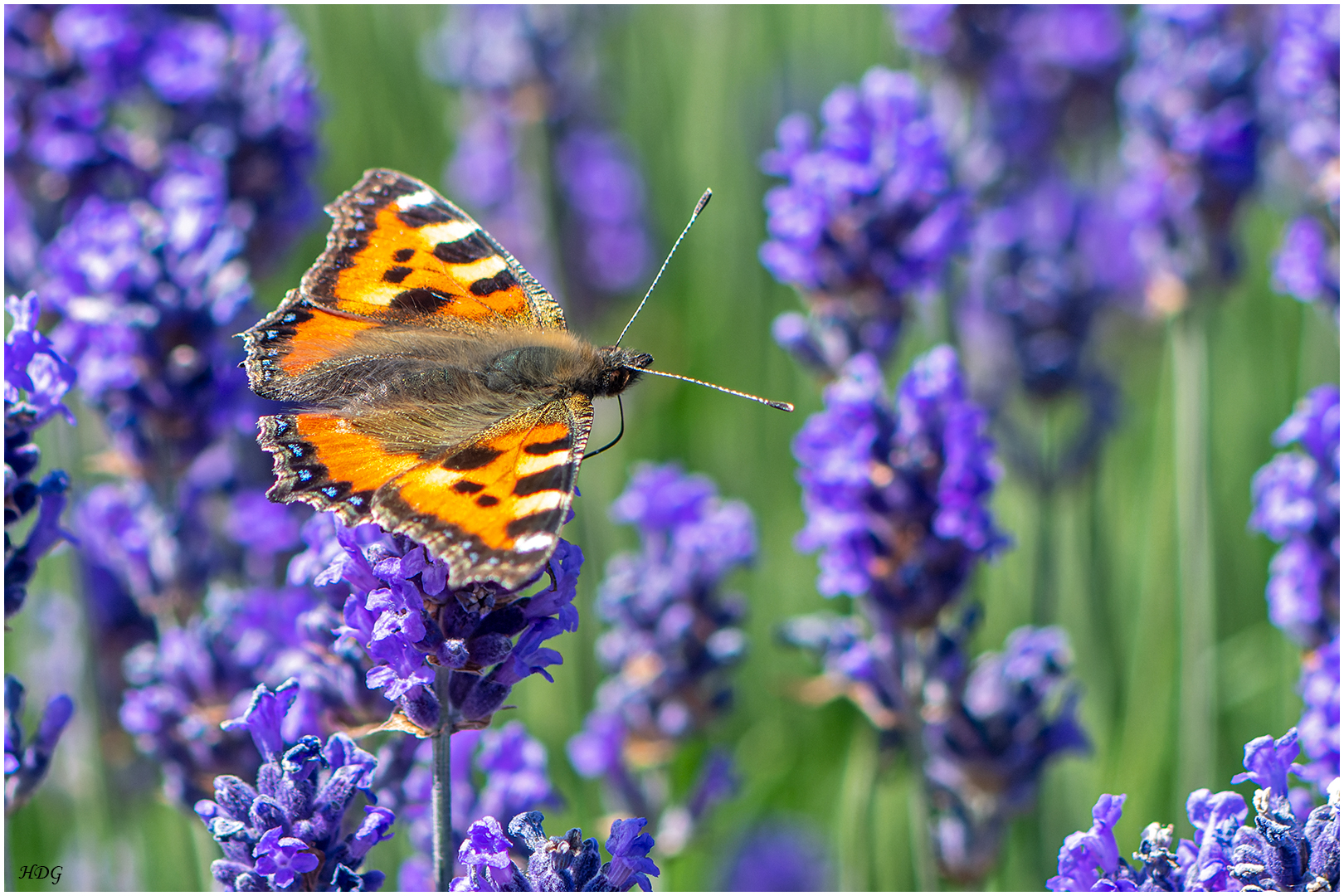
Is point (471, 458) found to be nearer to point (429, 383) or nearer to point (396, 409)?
point (396, 409)

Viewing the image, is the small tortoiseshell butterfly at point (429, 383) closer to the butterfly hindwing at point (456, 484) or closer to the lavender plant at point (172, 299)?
the butterfly hindwing at point (456, 484)

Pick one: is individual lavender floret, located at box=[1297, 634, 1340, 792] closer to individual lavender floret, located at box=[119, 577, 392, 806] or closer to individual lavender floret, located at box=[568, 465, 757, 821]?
individual lavender floret, located at box=[568, 465, 757, 821]

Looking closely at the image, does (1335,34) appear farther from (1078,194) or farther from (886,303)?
→ (1078,194)

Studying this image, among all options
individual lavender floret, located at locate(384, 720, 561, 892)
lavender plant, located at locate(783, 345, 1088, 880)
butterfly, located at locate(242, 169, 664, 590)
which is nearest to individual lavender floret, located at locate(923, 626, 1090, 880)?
lavender plant, located at locate(783, 345, 1088, 880)

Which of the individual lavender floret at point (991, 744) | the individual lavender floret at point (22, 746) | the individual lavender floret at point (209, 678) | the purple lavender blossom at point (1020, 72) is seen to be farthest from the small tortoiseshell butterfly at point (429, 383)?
the purple lavender blossom at point (1020, 72)

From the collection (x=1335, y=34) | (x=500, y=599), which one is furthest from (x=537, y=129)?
(x=500, y=599)

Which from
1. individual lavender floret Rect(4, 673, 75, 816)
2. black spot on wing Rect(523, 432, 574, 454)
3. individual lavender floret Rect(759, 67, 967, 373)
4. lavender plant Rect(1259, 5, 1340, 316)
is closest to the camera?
black spot on wing Rect(523, 432, 574, 454)

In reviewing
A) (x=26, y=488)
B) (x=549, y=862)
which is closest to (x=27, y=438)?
(x=26, y=488)
